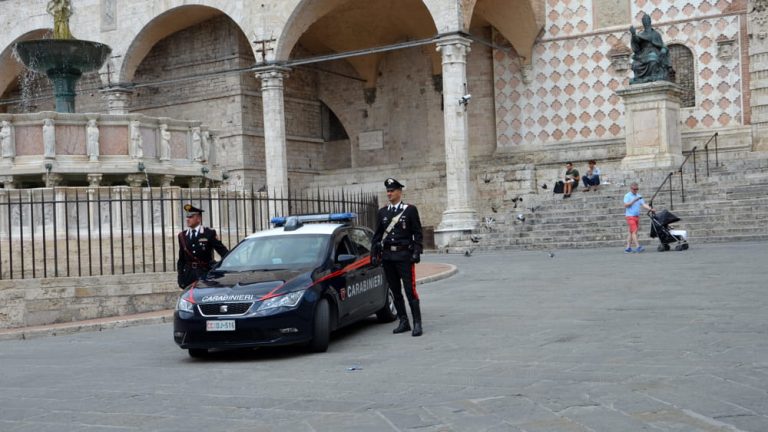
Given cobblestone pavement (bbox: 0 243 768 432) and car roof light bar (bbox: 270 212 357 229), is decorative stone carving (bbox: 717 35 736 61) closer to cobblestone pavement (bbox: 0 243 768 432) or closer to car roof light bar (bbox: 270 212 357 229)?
cobblestone pavement (bbox: 0 243 768 432)

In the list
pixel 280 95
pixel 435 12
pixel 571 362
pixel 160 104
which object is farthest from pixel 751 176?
pixel 160 104

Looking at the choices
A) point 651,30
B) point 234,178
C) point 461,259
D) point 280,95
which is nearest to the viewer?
point 461,259

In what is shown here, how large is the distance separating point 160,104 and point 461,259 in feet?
56.2

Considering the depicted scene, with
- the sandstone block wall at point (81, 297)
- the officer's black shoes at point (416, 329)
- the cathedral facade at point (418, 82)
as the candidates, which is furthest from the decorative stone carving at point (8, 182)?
the cathedral facade at point (418, 82)

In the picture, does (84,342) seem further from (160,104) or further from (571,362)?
(160,104)

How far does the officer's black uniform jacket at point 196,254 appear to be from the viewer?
9484mm

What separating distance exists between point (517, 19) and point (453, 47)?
13.4 ft

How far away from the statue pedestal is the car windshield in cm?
1526

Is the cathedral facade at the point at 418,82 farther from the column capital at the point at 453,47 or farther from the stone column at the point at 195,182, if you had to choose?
the stone column at the point at 195,182

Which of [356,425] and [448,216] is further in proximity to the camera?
[448,216]

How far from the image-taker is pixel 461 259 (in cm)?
1927

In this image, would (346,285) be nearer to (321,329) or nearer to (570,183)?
(321,329)

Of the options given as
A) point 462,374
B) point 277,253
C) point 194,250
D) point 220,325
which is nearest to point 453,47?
point 194,250

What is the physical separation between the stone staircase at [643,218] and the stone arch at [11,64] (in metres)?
17.6
